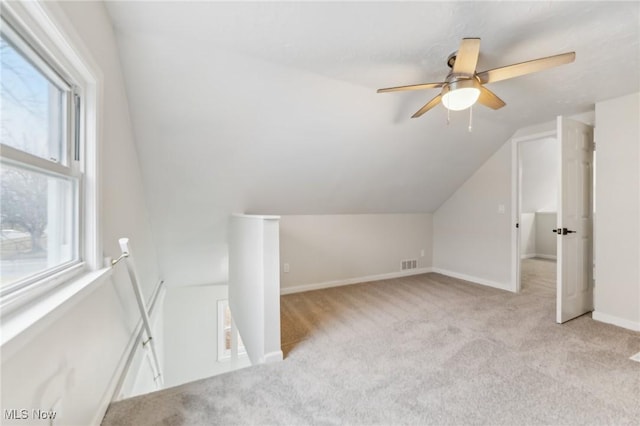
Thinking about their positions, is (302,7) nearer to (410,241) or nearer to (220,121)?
(220,121)

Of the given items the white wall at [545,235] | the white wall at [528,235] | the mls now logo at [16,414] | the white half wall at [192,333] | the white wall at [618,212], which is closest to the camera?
the mls now logo at [16,414]

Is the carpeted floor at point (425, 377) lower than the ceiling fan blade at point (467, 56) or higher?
lower

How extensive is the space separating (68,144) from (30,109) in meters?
0.29

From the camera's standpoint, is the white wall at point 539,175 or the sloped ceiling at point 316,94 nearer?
the sloped ceiling at point 316,94

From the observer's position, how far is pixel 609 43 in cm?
179

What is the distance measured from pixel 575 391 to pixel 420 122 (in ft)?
8.37

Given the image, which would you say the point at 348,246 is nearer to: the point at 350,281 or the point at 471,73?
the point at 350,281

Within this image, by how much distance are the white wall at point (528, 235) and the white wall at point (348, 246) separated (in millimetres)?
2757

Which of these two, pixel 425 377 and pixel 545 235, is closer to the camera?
pixel 425 377

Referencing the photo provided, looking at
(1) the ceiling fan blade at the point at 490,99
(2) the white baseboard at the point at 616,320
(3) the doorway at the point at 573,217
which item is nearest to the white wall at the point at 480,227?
(3) the doorway at the point at 573,217

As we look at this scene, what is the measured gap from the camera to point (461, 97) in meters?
1.74

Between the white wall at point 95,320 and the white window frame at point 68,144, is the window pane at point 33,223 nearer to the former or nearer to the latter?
the white window frame at point 68,144

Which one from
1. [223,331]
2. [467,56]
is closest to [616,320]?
[467,56]

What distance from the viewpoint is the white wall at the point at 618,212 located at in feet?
7.97
